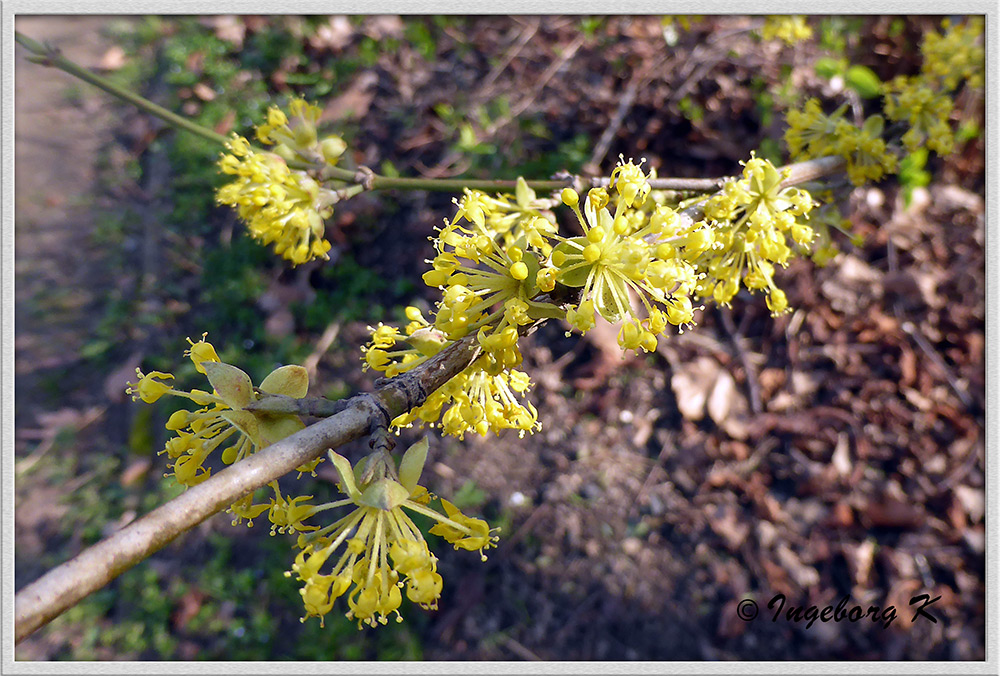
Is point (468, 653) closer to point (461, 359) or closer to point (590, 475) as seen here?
point (590, 475)

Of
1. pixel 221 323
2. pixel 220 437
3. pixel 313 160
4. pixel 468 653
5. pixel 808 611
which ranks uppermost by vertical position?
pixel 313 160

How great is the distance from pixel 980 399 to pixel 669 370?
1.79m

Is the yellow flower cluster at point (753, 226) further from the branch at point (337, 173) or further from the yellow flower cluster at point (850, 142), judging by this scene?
the yellow flower cluster at point (850, 142)

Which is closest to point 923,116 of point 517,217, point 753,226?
point 753,226

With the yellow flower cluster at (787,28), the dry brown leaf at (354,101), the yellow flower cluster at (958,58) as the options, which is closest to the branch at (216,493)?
the yellow flower cluster at (958,58)

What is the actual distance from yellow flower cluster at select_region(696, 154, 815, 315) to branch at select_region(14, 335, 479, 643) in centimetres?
75

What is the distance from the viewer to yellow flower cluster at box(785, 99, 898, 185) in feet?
6.92

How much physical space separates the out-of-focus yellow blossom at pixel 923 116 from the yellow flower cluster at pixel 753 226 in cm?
95

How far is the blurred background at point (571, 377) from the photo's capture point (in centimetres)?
338

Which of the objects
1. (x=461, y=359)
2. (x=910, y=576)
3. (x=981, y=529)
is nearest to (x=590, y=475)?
(x=910, y=576)

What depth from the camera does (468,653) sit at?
3330mm

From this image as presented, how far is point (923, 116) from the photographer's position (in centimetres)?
235

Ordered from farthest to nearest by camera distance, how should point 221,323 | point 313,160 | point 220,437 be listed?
point 221,323
point 313,160
point 220,437

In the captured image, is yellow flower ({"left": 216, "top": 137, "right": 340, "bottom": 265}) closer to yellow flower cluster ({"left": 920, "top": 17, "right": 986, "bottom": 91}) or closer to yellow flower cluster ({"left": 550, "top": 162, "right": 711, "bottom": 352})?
yellow flower cluster ({"left": 550, "top": 162, "right": 711, "bottom": 352})
